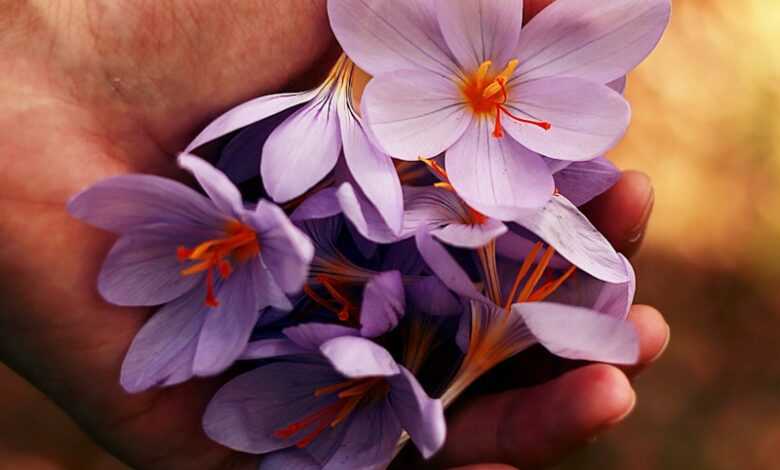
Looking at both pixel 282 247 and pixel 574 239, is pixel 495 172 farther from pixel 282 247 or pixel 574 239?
pixel 282 247

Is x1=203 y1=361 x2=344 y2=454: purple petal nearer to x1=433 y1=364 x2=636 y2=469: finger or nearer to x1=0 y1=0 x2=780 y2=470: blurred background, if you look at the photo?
x1=433 y1=364 x2=636 y2=469: finger

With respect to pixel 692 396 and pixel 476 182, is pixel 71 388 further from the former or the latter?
pixel 692 396

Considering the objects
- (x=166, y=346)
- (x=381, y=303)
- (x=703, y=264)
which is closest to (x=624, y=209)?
(x=381, y=303)

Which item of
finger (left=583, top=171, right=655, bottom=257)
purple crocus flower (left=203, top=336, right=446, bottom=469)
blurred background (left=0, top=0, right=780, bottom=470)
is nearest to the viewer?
purple crocus flower (left=203, top=336, right=446, bottom=469)

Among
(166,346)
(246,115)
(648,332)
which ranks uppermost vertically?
(246,115)

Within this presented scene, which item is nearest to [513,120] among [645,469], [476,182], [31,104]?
[476,182]

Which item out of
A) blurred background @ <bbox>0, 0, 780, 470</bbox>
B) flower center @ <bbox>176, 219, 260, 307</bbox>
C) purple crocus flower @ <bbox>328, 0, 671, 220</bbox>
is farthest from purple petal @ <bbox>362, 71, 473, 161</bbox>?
blurred background @ <bbox>0, 0, 780, 470</bbox>

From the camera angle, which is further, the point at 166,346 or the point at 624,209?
the point at 624,209
